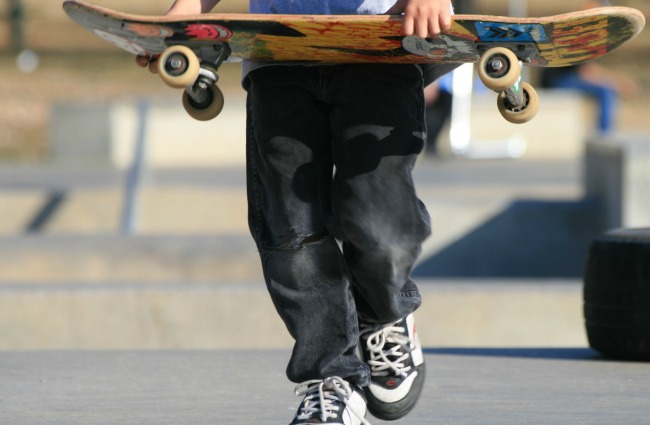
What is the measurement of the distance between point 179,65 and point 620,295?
103 inches

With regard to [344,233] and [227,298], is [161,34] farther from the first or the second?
[227,298]

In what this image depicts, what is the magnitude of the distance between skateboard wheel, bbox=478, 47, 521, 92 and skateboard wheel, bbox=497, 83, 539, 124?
0.17 meters

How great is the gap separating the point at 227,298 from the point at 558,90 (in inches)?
452

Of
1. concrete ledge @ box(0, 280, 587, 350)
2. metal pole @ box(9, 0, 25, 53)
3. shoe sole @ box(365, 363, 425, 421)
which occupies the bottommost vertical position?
metal pole @ box(9, 0, 25, 53)

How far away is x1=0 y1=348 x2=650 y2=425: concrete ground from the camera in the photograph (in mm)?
3826

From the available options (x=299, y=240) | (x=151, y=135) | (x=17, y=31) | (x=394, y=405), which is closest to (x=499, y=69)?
(x=299, y=240)

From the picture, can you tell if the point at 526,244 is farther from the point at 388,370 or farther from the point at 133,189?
the point at 388,370

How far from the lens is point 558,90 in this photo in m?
17.4

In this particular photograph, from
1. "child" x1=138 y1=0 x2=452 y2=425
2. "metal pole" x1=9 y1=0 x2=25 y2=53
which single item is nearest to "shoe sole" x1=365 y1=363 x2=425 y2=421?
"child" x1=138 y1=0 x2=452 y2=425

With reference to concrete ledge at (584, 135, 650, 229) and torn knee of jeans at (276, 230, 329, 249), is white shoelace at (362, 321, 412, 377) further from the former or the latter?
concrete ledge at (584, 135, 650, 229)

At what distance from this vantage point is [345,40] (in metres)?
3.22

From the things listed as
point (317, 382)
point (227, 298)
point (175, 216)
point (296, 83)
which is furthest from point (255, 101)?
point (175, 216)

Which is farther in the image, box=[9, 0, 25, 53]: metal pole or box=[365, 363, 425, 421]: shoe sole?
box=[9, 0, 25, 53]: metal pole

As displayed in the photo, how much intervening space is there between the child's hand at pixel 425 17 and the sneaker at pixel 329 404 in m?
0.96
